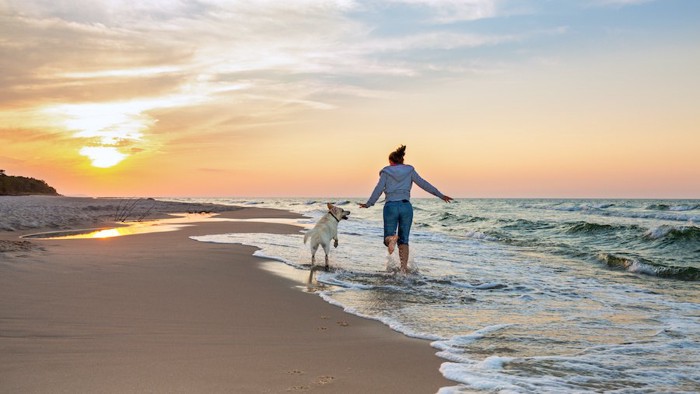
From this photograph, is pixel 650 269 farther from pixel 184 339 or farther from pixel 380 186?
pixel 184 339

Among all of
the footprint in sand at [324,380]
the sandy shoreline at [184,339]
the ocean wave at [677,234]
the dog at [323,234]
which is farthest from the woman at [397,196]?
the ocean wave at [677,234]

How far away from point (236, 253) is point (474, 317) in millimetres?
6827

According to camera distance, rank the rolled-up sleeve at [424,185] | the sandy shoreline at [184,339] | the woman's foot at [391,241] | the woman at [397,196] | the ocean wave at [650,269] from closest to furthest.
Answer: the sandy shoreline at [184,339], the woman's foot at [391,241], the woman at [397,196], the rolled-up sleeve at [424,185], the ocean wave at [650,269]

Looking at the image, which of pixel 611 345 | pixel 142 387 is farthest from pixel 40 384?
pixel 611 345

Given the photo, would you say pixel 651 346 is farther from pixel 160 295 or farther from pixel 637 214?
pixel 637 214

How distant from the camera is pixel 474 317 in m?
6.04

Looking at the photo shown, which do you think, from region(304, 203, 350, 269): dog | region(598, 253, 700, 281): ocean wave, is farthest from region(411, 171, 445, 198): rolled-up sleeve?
region(598, 253, 700, 281): ocean wave

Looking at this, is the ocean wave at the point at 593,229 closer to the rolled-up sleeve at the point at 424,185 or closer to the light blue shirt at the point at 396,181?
the rolled-up sleeve at the point at 424,185

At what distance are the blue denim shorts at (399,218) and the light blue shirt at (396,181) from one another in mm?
146

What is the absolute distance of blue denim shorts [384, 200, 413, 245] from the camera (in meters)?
9.74

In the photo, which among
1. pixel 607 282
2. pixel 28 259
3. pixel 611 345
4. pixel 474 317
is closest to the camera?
pixel 611 345

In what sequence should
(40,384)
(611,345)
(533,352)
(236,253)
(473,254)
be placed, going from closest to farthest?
(40,384)
(533,352)
(611,345)
(236,253)
(473,254)

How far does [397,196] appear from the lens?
32.2 feet

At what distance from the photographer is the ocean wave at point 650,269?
10.9 m
